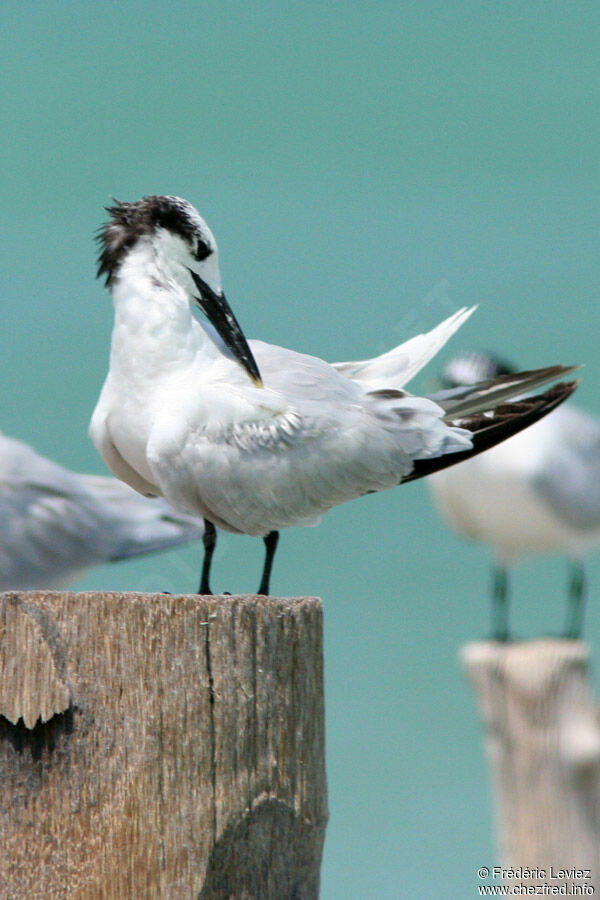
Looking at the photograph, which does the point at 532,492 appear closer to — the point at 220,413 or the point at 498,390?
the point at 498,390

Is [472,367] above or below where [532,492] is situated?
above

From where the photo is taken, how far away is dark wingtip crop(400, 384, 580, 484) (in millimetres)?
4366

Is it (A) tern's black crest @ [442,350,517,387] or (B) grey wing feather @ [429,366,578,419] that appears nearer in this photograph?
(B) grey wing feather @ [429,366,578,419]

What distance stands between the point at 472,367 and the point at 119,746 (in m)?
8.73

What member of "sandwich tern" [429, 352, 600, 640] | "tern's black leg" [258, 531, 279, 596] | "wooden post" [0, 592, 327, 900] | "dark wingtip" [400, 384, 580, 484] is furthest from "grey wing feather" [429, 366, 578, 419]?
"sandwich tern" [429, 352, 600, 640]

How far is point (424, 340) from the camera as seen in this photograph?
4773 millimetres

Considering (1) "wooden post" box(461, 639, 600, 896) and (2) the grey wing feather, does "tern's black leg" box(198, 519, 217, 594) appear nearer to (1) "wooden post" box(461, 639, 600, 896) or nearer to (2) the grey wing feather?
(2) the grey wing feather

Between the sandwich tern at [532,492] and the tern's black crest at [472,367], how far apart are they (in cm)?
1

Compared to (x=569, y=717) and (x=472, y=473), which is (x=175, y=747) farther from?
(x=472, y=473)

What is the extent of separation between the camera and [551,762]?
6.43 metres

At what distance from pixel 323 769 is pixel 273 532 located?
56.4 inches

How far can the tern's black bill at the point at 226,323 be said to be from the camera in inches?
161

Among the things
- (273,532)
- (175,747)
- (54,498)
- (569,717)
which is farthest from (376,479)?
(54,498)

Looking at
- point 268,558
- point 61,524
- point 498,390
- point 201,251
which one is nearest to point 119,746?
point 268,558
